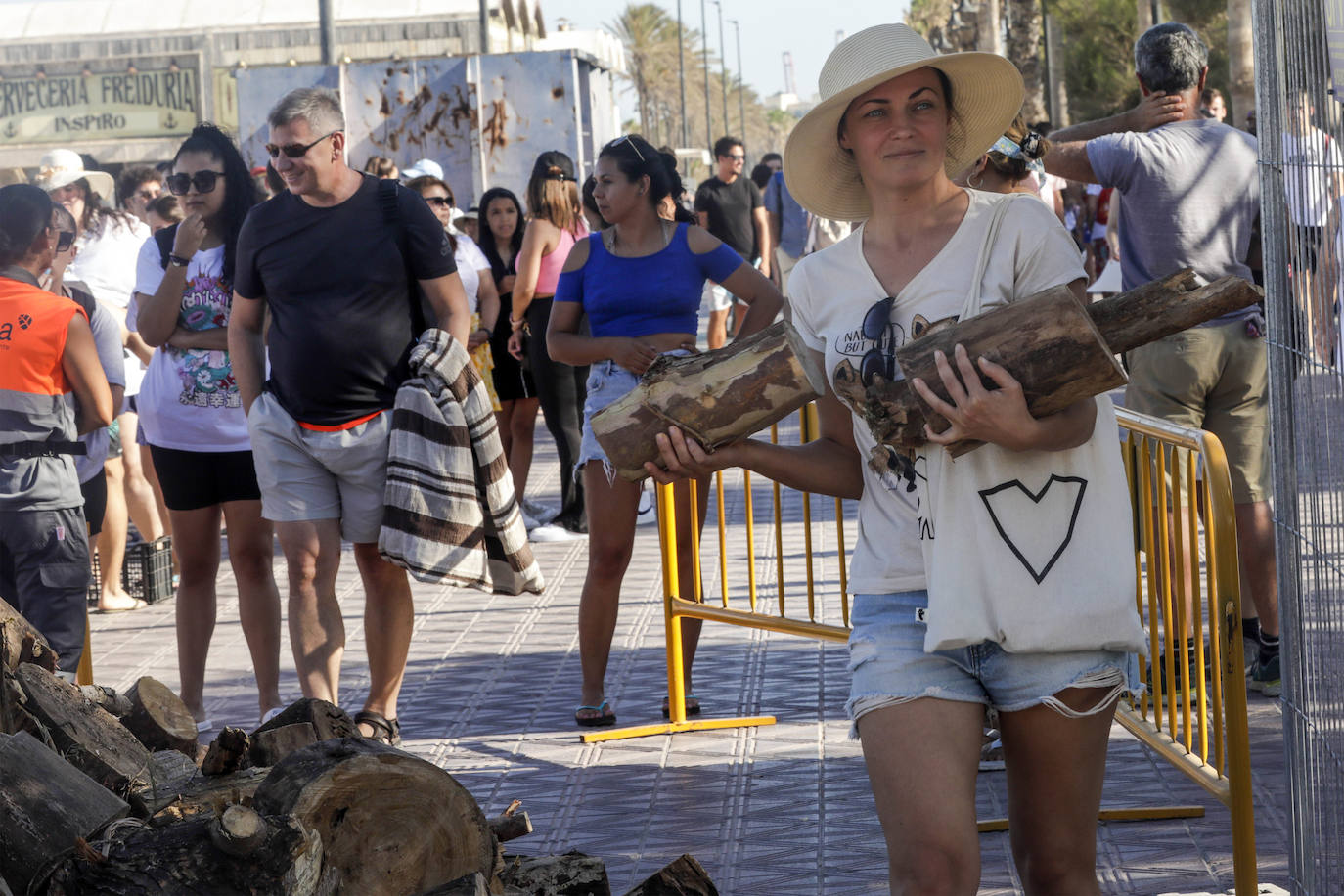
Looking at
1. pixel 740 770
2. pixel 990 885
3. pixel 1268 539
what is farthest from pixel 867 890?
pixel 1268 539

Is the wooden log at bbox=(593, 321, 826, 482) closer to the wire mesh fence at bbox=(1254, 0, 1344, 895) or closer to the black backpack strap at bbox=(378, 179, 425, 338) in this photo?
the wire mesh fence at bbox=(1254, 0, 1344, 895)

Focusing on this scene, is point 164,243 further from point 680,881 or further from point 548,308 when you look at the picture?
point 680,881

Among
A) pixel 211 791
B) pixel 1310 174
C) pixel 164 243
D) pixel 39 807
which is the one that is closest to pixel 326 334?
pixel 164 243

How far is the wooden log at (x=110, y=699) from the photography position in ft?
16.7

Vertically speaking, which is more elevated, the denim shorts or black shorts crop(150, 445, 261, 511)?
black shorts crop(150, 445, 261, 511)

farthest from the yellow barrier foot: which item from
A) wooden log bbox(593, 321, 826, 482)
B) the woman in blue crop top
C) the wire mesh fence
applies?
wooden log bbox(593, 321, 826, 482)

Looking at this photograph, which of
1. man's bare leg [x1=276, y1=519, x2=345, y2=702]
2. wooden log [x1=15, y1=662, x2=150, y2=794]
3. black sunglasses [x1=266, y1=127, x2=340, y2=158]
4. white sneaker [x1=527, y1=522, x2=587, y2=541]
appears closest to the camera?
wooden log [x1=15, y1=662, x2=150, y2=794]

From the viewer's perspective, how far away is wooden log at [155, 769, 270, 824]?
396 cm

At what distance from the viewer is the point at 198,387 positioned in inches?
247

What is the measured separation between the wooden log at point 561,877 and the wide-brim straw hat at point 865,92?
1.74 metres

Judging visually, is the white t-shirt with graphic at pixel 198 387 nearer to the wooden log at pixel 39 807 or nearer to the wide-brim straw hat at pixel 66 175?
the wooden log at pixel 39 807

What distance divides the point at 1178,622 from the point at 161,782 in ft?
9.78

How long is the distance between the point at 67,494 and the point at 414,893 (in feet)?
8.72

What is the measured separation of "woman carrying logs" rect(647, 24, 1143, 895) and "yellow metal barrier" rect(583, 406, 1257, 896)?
882mm
